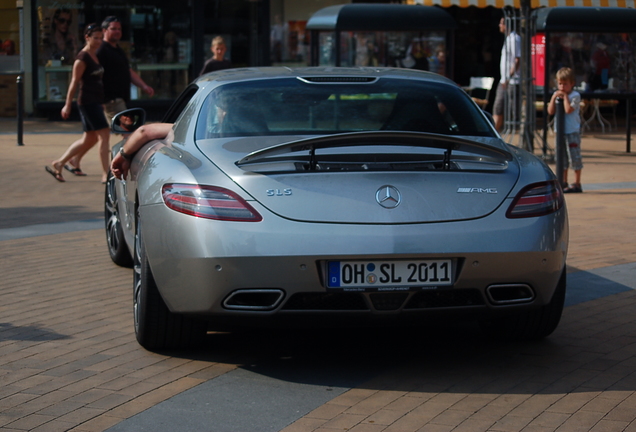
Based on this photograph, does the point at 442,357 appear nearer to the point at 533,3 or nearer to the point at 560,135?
the point at 560,135

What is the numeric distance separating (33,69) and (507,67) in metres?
11.0

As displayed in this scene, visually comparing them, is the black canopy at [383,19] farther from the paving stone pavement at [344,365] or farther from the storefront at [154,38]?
the paving stone pavement at [344,365]

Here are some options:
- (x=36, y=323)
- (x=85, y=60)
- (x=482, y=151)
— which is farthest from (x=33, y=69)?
(x=482, y=151)

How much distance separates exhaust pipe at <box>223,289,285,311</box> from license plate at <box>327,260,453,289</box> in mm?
257

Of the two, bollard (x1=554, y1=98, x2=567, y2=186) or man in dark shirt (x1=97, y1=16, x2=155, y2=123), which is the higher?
man in dark shirt (x1=97, y1=16, x2=155, y2=123)

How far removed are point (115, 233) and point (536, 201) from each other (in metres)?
3.58

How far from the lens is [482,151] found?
4473mm

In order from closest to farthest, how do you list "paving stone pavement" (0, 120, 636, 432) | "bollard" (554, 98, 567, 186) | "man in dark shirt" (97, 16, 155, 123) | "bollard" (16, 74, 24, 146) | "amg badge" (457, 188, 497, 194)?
"paving stone pavement" (0, 120, 636, 432), "amg badge" (457, 188, 497, 194), "bollard" (554, 98, 567, 186), "man in dark shirt" (97, 16, 155, 123), "bollard" (16, 74, 24, 146)

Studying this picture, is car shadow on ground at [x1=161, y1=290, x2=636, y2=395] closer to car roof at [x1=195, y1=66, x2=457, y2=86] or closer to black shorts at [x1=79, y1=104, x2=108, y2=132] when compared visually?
car roof at [x1=195, y1=66, x2=457, y2=86]

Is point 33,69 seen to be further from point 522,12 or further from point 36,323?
point 36,323

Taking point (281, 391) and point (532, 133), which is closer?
point (281, 391)


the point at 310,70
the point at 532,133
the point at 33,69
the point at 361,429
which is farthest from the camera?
the point at 33,69

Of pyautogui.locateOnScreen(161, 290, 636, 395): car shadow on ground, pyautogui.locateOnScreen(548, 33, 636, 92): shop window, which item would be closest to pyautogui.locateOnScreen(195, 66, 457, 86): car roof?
pyautogui.locateOnScreen(161, 290, 636, 395): car shadow on ground

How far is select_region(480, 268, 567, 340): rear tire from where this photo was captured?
4.86 m
